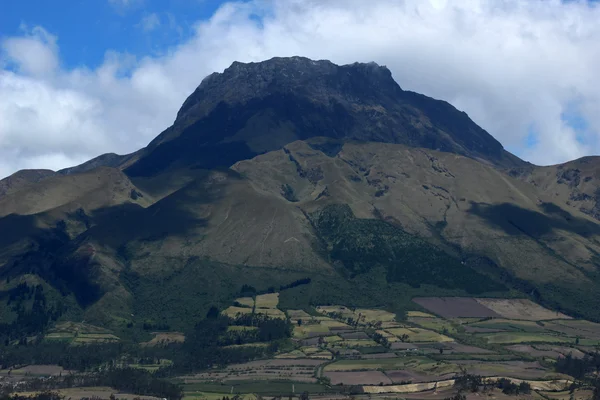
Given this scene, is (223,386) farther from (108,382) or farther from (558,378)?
(558,378)

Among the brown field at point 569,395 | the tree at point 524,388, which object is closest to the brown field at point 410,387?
the tree at point 524,388

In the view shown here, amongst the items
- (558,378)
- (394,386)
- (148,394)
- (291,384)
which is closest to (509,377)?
(558,378)

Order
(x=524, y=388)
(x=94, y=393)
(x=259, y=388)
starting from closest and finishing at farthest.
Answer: (x=94, y=393) < (x=524, y=388) < (x=259, y=388)

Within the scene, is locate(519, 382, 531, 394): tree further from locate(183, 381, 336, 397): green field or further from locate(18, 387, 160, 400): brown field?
locate(18, 387, 160, 400): brown field

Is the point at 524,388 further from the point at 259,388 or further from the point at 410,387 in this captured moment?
the point at 259,388

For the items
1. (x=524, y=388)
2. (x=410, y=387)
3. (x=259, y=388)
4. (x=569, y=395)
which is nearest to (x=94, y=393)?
(x=259, y=388)

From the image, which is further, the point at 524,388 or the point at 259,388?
the point at 259,388

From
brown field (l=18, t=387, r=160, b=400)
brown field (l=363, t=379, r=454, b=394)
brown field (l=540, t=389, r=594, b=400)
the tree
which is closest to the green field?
brown field (l=363, t=379, r=454, b=394)

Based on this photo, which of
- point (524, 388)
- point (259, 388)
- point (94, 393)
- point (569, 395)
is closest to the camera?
point (569, 395)

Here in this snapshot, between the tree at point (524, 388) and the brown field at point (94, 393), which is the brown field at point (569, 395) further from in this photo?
the brown field at point (94, 393)

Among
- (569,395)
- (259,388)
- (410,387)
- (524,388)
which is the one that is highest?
(259,388)

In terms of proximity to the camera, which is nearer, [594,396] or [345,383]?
[594,396]
